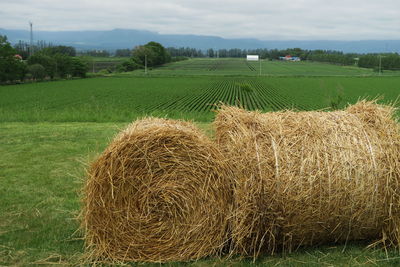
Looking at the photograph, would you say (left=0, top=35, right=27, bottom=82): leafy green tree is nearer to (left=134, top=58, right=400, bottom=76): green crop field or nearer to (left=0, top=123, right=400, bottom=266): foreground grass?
(left=134, top=58, right=400, bottom=76): green crop field

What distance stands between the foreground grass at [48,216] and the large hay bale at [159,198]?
0.27 metres

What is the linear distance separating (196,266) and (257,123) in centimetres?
164

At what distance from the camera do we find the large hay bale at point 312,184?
444 cm

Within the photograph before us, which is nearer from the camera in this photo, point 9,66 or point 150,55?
point 9,66

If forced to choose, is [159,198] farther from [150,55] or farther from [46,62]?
[150,55]

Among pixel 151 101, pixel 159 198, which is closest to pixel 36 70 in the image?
pixel 151 101

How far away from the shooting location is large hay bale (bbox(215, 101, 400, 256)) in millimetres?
4438

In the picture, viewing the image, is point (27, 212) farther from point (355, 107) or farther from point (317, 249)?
point (355, 107)

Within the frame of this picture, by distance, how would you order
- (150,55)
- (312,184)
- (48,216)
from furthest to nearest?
(150,55), (48,216), (312,184)

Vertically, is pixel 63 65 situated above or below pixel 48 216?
above

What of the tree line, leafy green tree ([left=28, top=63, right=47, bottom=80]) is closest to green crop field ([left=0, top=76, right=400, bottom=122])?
the tree line

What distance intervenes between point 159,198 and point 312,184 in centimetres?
156

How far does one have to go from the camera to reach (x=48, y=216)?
5.86 meters

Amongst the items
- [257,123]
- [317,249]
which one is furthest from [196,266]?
[257,123]
